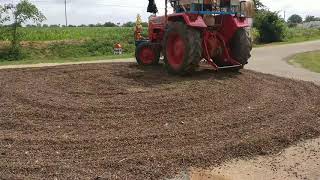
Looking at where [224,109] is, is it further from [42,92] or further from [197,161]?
[42,92]

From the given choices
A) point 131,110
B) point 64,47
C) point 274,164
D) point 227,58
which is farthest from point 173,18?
point 64,47

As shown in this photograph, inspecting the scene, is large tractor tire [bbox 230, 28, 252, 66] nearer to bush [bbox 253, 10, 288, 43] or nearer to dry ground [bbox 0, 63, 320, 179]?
dry ground [bbox 0, 63, 320, 179]

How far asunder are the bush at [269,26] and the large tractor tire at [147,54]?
23904 mm

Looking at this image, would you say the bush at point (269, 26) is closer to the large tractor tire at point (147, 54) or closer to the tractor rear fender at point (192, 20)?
the large tractor tire at point (147, 54)

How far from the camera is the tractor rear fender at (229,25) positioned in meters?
12.6

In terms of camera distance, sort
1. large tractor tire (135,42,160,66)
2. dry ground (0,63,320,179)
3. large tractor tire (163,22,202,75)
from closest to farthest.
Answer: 1. dry ground (0,63,320,179)
2. large tractor tire (163,22,202,75)
3. large tractor tire (135,42,160,66)

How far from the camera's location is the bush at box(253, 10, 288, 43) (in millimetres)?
37094

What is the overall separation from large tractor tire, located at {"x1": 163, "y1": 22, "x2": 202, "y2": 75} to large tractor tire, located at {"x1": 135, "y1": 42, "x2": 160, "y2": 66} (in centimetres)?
196

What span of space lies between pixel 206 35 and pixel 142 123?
5.18m

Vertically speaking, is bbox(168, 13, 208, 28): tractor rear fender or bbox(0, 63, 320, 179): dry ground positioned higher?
bbox(168, 13, 208, 28): tractor rear fender

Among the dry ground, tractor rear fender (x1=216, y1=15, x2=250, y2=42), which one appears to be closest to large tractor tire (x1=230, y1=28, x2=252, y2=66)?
tractor rear fender (x1=216, y1=15, x2=250, y2=42)

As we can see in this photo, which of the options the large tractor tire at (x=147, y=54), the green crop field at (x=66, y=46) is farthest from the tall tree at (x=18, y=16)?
the large tractor tire at (x=147, y=54)

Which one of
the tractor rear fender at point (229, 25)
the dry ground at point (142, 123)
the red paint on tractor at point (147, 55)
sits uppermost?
the tractor rear fender at point (229, 25)

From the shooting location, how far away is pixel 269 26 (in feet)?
122
